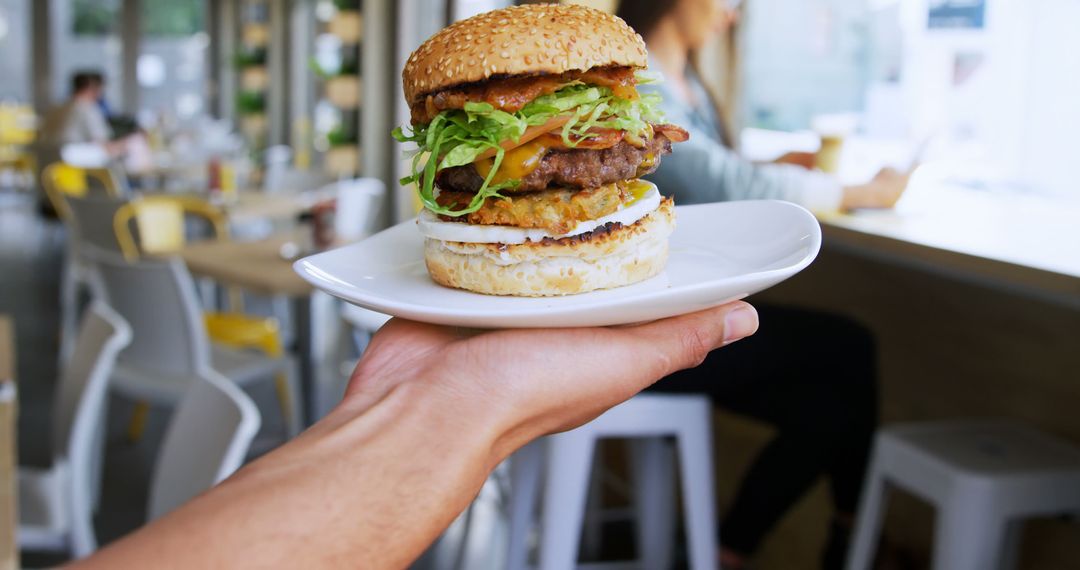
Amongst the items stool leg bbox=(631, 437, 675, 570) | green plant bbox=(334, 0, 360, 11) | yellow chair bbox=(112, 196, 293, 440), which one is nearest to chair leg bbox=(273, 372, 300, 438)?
yellow chair bbox=(112, 196, 293, 440)

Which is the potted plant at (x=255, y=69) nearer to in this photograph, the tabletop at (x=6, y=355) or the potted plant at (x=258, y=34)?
the potted plant at (x=258, y=34)

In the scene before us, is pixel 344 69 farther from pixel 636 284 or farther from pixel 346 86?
pixel 636 284

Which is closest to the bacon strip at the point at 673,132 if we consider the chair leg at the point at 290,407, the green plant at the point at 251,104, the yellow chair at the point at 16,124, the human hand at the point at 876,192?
the human hand at the point at 876,192

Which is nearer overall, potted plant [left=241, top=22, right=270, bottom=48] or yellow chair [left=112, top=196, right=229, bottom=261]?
yellow chair [left=112, top=196, right=229, bottom=261]

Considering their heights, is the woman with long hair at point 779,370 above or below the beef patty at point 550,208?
below

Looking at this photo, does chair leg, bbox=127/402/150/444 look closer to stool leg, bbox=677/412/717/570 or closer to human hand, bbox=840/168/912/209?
stool leg, bbox=677/412/717/570

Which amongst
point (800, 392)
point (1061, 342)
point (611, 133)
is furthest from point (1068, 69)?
point (611, 133)
